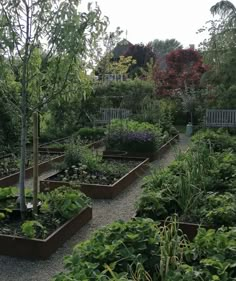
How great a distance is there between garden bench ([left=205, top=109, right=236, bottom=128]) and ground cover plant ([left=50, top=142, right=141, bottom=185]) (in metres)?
9.00

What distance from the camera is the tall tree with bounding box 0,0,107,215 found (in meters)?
4.48

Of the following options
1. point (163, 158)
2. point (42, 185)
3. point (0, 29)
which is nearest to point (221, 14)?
point (163, 158)

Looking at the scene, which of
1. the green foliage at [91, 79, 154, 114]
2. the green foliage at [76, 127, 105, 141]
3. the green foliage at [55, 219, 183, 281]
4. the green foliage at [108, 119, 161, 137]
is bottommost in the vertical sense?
the green foliage at [55, 219, 183, 281]

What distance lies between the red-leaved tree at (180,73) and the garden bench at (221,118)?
3.08 metres

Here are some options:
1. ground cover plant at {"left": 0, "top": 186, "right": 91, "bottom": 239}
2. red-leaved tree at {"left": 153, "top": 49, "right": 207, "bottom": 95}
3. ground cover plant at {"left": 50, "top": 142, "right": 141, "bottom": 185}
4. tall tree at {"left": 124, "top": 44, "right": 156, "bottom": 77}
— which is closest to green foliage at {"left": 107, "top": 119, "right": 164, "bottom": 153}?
ground cover plant at {"left": 50, "top": 142, "right": 141, "bottom": 185}

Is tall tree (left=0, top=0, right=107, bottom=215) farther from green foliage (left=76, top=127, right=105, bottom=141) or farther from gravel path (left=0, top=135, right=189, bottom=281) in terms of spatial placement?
green foliage (left=76, top=127, right=105, bottom=141)

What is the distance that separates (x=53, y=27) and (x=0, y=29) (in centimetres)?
60

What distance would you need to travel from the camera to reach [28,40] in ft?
15.1

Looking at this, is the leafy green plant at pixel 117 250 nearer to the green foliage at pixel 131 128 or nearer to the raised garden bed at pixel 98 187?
the raised garden bed at pixel 98 187

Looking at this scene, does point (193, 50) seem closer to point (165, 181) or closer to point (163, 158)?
point (163, 158)

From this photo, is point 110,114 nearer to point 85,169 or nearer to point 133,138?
point 133,138

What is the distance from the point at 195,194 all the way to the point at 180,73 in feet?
57.7

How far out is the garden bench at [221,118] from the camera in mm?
16031

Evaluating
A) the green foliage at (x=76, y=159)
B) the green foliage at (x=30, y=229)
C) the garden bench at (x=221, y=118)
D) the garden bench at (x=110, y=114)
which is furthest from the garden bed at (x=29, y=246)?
the garden bench at (x=221, y=118)
